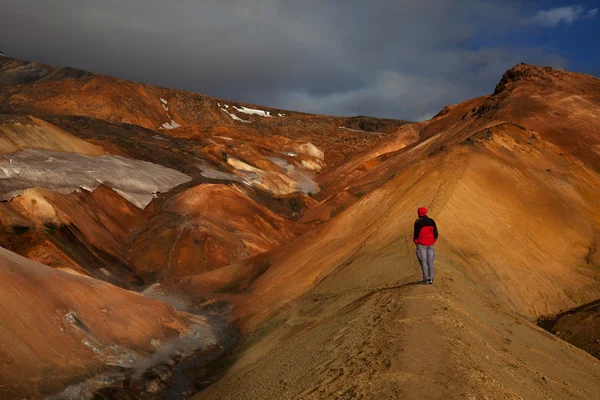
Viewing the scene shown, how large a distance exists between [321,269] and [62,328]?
9.65 meters

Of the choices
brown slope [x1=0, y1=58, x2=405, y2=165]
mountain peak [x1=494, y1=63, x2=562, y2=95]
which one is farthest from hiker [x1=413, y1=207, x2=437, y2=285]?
brown slope [x1=0, y1=58, x2=405, y2=165]

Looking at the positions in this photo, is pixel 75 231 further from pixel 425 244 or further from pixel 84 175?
pixel 425 244

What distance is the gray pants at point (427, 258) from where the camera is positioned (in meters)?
11.4

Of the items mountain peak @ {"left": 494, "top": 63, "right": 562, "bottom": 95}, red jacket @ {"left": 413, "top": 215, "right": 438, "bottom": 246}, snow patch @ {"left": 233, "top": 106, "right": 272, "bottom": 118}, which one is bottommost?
red jacket @ {"left": 413, "top": 215, "right": 438, "bottom": 246}

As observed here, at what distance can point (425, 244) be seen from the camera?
456 inches

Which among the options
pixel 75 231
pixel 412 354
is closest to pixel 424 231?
pixel 412 354

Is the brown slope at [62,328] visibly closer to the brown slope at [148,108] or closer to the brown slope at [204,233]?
the brown slope at [204,233]

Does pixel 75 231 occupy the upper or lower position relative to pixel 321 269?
lower

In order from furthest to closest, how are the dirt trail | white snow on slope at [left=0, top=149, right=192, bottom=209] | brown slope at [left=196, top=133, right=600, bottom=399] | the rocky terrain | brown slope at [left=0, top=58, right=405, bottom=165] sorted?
1. brown slope at [left=0, top=58, right=405, bottom=165]
2. white snow on slope at [left=0, top=149, right=192, bottom=209]
3. the rocky terrain
4. brown slope at [left=196, top=133, right=600, bottom=399]
5. the dirt trail

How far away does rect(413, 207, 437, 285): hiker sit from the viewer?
11.5 metres

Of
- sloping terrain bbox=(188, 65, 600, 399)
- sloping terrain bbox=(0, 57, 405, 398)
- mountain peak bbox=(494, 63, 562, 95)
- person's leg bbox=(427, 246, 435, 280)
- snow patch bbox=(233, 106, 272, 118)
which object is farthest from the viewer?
snow patch bbox=(233, 106, 272, 118)

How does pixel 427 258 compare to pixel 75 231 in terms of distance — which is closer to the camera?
pixel 427 258

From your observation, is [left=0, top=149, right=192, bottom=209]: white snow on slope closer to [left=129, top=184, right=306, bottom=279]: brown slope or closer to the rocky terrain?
the rocky terrain

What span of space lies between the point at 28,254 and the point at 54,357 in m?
10.7
